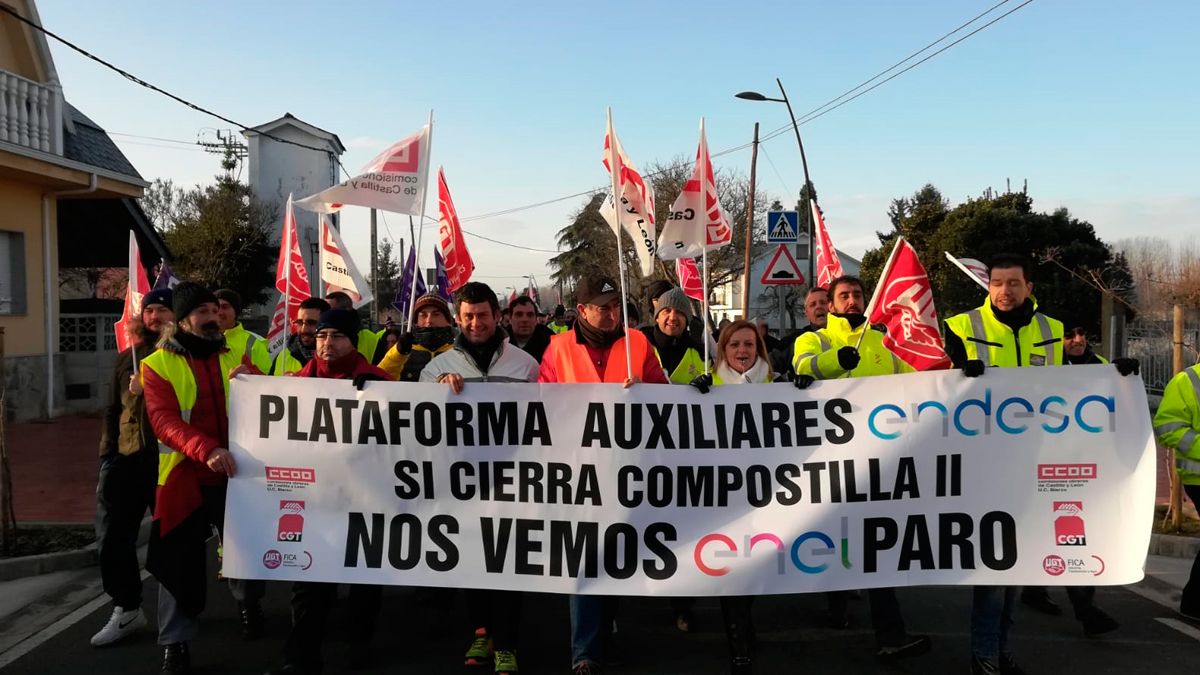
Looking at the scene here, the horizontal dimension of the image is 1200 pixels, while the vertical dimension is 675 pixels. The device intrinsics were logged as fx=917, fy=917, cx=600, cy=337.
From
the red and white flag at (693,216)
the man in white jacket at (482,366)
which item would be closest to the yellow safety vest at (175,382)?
the man in white jacket at (482,366)

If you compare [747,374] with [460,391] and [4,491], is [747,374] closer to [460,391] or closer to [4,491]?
[460,391]

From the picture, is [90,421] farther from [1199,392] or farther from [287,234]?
[1199,392]

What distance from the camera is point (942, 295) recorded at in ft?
87.7

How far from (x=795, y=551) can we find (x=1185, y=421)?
252cm

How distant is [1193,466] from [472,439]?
4.00 m

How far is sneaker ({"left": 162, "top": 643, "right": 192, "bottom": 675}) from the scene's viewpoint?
451 cm

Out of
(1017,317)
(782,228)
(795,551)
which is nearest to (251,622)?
(795,551)

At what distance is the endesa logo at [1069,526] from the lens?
4.30m

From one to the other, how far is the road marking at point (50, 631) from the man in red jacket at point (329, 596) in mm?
1506

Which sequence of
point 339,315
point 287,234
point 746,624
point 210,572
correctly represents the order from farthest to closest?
point 287,234 → point 210,572 → point 339,315 → point 746,624

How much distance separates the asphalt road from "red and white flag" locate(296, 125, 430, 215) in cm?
270

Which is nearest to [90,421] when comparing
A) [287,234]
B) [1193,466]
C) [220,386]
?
[287,234]

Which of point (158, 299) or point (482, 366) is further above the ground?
point (158, 299)

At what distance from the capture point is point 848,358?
462cm
